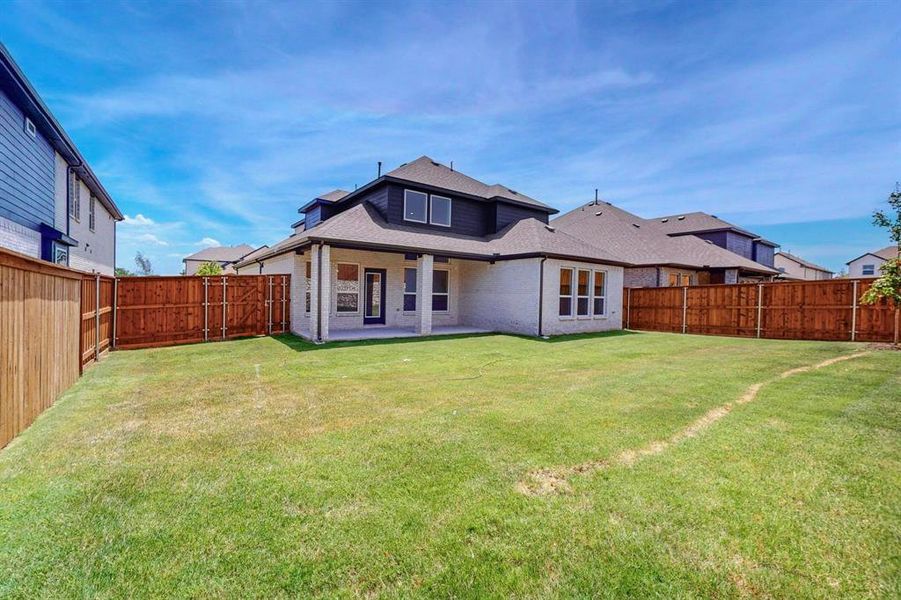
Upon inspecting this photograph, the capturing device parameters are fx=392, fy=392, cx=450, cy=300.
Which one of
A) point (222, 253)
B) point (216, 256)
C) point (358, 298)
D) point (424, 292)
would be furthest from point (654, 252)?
point (222, 253)

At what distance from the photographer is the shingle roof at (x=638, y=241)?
21.2 meters

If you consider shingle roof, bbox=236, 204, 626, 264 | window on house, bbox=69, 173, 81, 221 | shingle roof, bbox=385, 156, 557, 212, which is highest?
shingle roof, bbox=385, 156, 557, 212

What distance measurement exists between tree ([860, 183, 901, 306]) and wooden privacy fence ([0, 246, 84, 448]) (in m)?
12.1

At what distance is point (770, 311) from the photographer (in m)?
14.6

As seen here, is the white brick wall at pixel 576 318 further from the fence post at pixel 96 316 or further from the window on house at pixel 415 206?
the fence post at pixel 96 316

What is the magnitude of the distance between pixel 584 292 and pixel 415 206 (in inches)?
302

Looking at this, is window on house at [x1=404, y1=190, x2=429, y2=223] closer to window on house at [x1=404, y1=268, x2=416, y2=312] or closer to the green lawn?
window on house at [x1=404, y1=268, x2=416, y2=312]

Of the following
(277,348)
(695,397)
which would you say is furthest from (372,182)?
(695,397)

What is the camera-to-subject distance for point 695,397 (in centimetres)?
589

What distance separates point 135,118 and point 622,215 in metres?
25.6

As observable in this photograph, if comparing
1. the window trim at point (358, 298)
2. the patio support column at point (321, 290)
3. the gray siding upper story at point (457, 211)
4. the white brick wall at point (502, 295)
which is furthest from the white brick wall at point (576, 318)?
the patio support column at point (321, 290)

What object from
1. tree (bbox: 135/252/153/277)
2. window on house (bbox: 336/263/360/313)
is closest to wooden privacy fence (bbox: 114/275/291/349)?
window on house (bbox: 336/263/360/313)

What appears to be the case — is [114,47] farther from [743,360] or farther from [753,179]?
[753,179]

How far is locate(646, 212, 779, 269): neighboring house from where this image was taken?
26359mm
